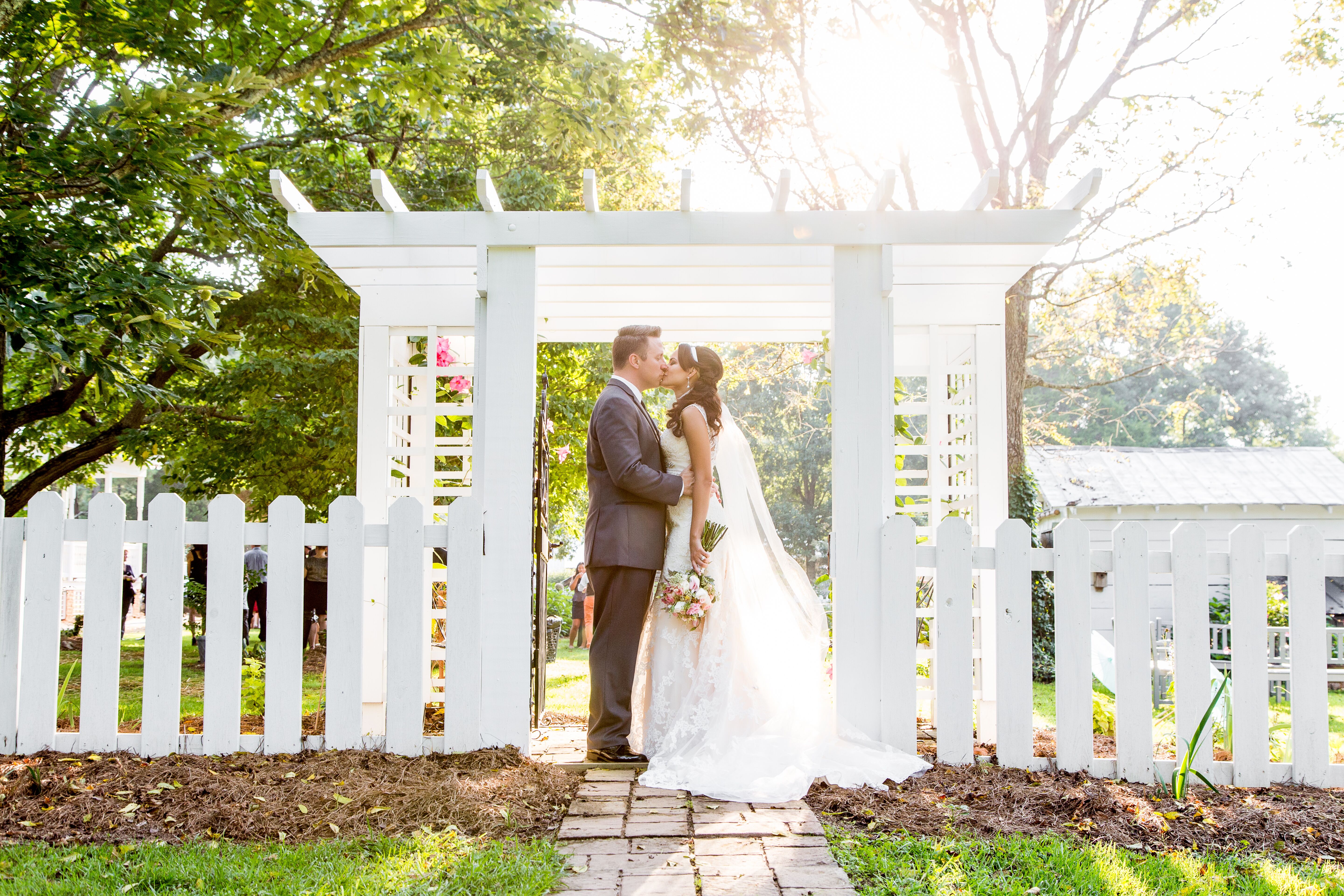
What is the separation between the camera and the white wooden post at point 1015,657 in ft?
13.3

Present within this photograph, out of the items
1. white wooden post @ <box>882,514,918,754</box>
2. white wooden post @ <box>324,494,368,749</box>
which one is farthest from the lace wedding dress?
white wooden post @ <box>324,494,368,749</box>

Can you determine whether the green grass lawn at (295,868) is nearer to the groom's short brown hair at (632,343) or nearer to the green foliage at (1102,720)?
the groom's short brown hair at (632,343)

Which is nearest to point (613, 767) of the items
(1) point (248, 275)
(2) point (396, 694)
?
(2) point (396, 694)

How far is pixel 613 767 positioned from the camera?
4.13 m

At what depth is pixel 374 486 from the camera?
566 cm

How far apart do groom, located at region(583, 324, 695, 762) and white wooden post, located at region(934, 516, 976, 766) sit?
4.10 ft

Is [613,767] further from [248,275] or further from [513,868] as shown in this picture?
[248,275]

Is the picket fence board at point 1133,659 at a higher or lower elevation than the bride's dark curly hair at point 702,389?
lower

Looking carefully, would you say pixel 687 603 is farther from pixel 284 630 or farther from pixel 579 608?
pixel 579 608

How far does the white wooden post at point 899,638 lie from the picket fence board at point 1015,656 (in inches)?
14.6

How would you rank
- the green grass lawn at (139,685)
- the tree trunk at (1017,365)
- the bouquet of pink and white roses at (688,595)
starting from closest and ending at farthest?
the bouquet of pink and white roses at (688,595) < the green grass lawn at (139,685) < the tree trunk at (1017,365)

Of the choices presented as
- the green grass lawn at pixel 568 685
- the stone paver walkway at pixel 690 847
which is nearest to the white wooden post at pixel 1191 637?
the stone paver walkway at pixel 690 847

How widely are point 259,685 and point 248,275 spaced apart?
7.34m

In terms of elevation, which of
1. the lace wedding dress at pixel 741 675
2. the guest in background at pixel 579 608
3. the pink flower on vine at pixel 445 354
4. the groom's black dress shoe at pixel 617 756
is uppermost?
the pink flower on vine at pixel 445 354
